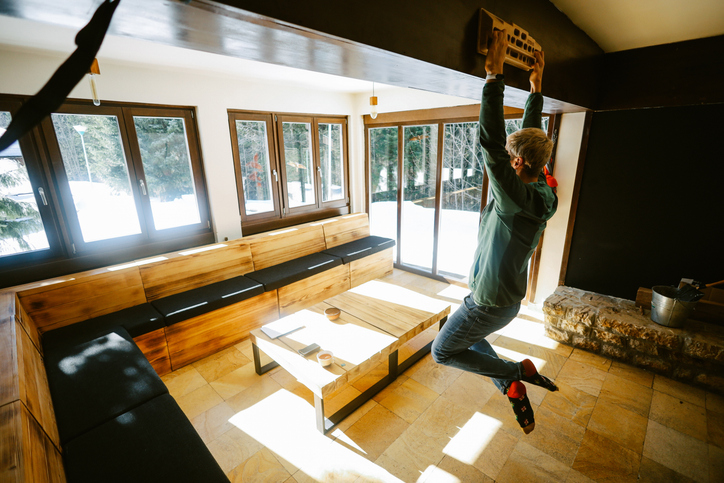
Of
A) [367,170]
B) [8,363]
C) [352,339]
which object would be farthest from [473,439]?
[367,170]

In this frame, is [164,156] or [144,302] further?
[164,156]

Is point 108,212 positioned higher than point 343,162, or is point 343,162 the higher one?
point 343,162

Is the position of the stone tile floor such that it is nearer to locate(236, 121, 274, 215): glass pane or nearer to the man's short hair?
the man's short hair

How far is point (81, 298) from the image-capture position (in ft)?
8.84

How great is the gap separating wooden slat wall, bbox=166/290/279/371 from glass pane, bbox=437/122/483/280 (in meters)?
2.53

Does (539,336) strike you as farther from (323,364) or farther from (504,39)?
(504,39)

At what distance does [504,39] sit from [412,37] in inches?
17.8

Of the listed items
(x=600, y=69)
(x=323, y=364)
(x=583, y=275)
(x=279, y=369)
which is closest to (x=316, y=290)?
(x=279, y=369)

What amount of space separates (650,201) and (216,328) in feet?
13.7

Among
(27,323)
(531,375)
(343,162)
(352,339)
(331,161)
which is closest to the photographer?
(531,375)

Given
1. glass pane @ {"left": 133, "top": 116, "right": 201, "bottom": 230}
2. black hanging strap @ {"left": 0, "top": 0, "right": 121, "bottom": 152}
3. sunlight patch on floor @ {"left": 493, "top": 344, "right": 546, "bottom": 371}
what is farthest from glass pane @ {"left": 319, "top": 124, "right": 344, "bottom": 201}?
black hanging strap @ {"left": 0, "top": 0, "right": 121, "bottom": 152}

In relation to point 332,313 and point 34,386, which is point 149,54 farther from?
point 332,313

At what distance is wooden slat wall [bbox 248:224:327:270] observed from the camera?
12.6ft

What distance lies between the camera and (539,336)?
10.9 ft
